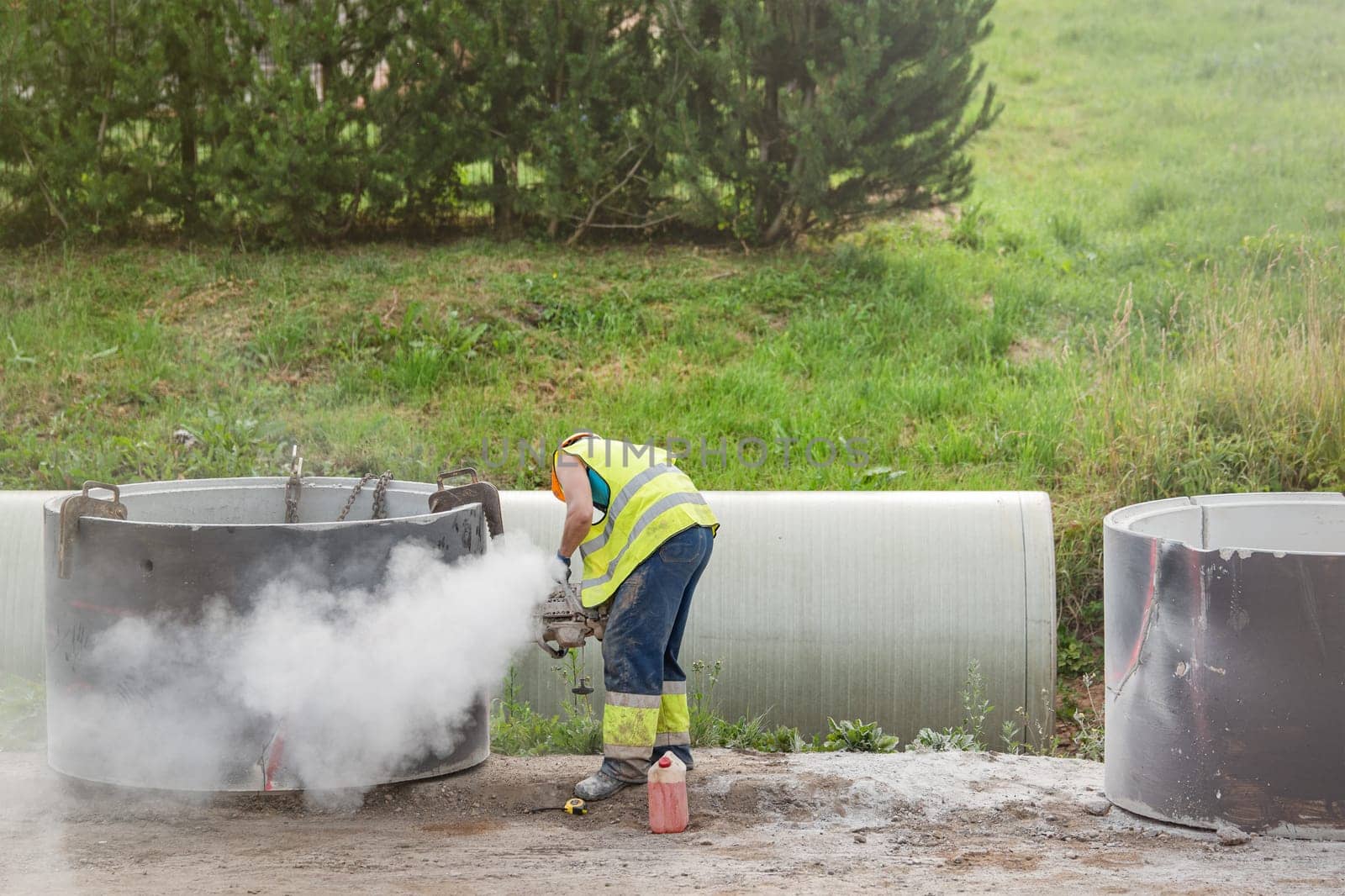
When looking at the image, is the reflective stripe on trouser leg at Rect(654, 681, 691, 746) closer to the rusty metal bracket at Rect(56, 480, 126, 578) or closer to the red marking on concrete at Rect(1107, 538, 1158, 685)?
the red marking on concrete at Rect(1107, 538, 1158, 685)

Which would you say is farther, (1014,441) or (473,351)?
(473,351)

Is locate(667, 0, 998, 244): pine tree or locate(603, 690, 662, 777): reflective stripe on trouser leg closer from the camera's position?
locate(603, 690, 662, 777): reflective stripe on trouser leg

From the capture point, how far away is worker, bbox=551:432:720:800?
478cm

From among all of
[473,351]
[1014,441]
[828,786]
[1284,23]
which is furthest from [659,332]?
[1284,23]

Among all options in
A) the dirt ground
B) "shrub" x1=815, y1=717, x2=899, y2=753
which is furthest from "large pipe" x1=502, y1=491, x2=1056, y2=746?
the dirt ground

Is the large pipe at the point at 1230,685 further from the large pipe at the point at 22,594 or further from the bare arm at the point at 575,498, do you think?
the large pipe at the point at 22,594

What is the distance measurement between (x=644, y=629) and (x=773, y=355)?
4.86m

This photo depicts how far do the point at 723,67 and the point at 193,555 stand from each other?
6871mm

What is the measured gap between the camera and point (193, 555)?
4.54 m

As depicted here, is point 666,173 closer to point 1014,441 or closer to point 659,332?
point 659,332

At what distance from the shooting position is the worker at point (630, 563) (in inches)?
188

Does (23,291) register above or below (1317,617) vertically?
above

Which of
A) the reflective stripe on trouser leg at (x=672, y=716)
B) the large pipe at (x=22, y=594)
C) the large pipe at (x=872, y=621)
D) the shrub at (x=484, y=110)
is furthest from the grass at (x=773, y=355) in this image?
the reflective stripe on trouser leg at (x=672, y=716)

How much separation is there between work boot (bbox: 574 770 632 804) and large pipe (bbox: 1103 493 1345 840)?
5.97ft
